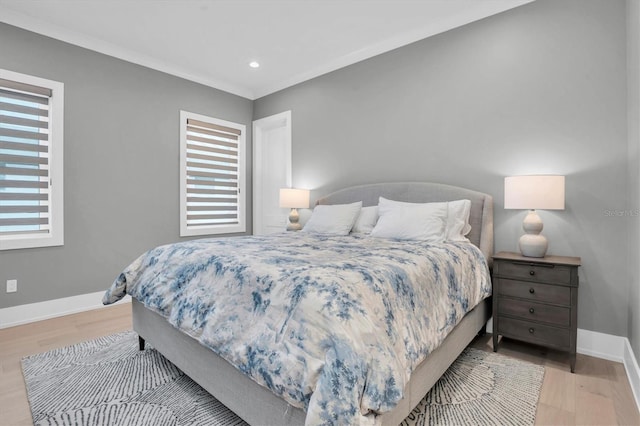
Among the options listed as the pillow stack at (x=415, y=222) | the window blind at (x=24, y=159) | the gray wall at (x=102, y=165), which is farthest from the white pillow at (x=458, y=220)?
the window blind at (x=24, y=159)

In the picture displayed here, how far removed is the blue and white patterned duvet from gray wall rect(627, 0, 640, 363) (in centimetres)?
89

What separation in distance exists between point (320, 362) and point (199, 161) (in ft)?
12.7

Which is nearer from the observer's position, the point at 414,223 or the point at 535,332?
the point at 535,332

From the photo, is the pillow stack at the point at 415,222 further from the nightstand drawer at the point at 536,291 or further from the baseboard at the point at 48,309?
the baseboard at the point at 48,309

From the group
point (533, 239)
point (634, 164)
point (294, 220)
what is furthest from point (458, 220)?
point (294, 220)

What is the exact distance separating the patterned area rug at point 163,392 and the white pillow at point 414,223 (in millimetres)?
921

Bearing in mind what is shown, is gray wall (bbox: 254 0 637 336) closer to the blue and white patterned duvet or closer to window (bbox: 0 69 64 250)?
the blue and white patterned duvet

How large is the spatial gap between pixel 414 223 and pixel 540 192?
2.94 ft

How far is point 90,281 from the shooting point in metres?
3.44

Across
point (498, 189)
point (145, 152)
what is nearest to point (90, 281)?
point (145, 152)

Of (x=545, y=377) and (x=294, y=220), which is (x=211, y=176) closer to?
(x=294, y=220)

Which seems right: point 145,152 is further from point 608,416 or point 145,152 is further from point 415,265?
point 608,416

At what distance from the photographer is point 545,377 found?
2.06 metres

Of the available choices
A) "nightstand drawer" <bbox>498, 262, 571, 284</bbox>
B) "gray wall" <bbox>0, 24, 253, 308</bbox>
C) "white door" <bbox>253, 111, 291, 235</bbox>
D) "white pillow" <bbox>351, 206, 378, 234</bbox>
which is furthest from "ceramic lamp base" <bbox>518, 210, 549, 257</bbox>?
"gray wall" <bbox>0, 24, 253, 308</bbox>
